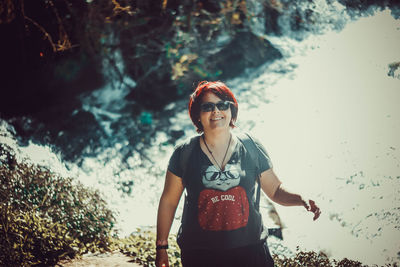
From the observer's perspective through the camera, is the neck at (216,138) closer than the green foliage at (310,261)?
Yes

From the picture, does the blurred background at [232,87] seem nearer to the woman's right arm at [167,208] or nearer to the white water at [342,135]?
the white water at [342,135]

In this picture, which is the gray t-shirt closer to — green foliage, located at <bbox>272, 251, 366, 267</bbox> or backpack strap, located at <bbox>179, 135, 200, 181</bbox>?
backpack strap, located at <bbox>179, 135, 200, 181</bbox>

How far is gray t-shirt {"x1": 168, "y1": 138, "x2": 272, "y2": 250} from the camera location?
5.99ft

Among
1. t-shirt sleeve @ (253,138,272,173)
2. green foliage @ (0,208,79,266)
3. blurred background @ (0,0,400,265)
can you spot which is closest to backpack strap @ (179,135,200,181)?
t-shirt sleeve @ (253,138,272,173)

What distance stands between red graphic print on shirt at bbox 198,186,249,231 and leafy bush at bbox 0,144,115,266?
2.31m

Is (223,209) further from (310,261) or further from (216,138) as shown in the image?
(310,261)

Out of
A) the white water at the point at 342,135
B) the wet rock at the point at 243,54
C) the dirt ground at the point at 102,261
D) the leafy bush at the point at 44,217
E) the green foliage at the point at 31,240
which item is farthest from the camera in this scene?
the wet rock at the point at 243,54

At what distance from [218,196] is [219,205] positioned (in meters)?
0.06

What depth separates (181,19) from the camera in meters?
6.86

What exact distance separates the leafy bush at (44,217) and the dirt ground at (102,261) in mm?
109

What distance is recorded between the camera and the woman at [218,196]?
1.83 meters

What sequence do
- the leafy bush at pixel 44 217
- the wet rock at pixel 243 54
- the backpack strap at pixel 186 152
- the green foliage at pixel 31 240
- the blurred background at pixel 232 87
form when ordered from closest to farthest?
the backpack strap at pixel 186 152, the green foliage at pixel 31 240, the leafy bush at pixel 44 217, the blurred background at pixel 232 87, the wet rock at pixel 243 54

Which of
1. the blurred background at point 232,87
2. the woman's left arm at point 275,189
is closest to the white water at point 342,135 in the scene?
the blurred background at point 232,87

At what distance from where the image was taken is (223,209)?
183 centimetres
